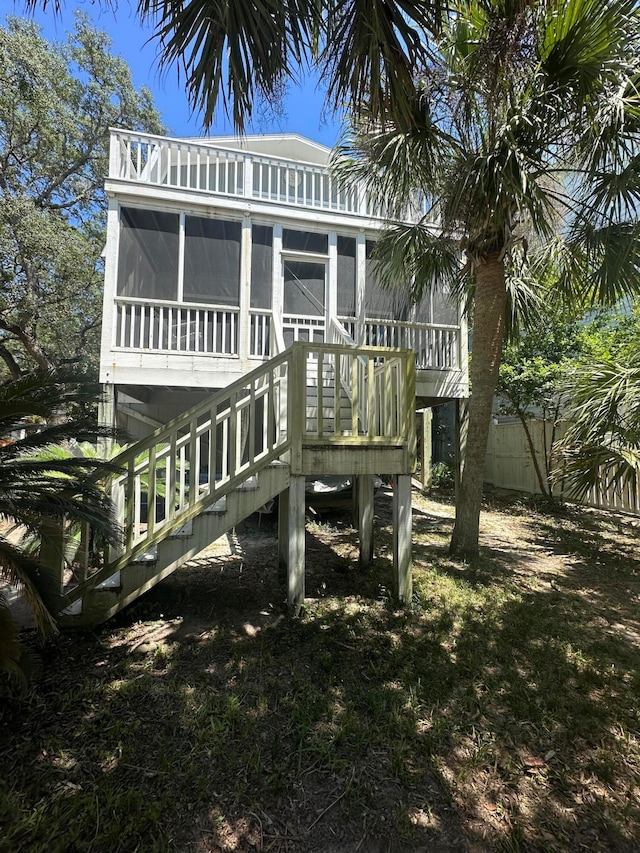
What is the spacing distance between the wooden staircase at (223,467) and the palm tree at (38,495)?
41 centimetres

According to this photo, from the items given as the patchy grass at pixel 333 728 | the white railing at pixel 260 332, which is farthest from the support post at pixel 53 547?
the white railing at pixel 260 332

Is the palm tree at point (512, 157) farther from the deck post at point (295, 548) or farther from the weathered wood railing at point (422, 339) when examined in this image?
the deck post at point (295, 548)

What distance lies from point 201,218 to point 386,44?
5539mm

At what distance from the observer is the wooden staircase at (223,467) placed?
3.37m

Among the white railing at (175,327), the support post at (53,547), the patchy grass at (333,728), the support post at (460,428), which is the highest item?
the white railing at (175,327)

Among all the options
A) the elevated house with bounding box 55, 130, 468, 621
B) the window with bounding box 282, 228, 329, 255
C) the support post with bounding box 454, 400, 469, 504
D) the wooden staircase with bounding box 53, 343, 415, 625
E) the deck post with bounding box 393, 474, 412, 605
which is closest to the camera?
the wooden staircase with bounding box 53, 343, 415, 625

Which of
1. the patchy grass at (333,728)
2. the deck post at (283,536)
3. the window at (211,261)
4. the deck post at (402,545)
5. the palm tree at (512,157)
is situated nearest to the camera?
the patchy grass at (333,728)

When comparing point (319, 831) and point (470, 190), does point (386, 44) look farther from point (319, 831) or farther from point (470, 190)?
point (319, 831)

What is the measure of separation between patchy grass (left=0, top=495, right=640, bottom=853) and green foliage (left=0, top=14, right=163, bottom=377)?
1325 centimetres

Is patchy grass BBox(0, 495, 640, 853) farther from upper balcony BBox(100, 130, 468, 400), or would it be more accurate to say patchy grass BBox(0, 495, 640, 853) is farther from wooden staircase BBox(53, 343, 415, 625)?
upper balcony BBox(100, 130, 468, 400)

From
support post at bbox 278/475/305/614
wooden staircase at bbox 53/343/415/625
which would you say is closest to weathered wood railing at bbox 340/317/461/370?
wooden staircase at bbox 53/343/415/625

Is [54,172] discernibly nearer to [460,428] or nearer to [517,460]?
[460,428]

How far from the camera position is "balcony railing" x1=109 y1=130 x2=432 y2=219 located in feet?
23.1

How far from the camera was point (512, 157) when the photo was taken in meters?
4.31
